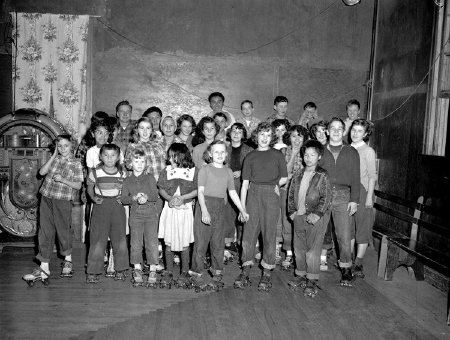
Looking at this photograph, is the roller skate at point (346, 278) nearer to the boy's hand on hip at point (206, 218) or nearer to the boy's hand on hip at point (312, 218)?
the boy's hand on hip at point (312, 218)

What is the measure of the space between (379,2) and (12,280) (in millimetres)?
7044

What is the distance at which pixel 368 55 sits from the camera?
300 inches

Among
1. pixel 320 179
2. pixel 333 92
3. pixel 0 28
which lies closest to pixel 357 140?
pixel 320 179

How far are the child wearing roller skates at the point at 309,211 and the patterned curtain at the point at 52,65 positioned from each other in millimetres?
4134

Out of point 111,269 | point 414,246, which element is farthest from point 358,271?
point 111,269

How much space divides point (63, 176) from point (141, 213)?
101cm

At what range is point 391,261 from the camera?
5035mm

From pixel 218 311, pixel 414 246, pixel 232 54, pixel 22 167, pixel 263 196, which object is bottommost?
pixel 218 311

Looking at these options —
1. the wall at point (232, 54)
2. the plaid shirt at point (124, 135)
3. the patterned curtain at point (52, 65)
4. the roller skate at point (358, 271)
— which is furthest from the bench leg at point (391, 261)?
the patterned curtain at point (52, 65)

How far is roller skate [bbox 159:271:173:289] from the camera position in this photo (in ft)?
Answer: 14.7

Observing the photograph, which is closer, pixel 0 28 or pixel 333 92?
pixel 0 28

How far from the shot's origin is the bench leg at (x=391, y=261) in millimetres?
5012

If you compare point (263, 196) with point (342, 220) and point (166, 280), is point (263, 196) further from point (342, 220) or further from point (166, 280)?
point (166, 280)

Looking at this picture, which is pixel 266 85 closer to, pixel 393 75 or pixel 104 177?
pixel 393 75
